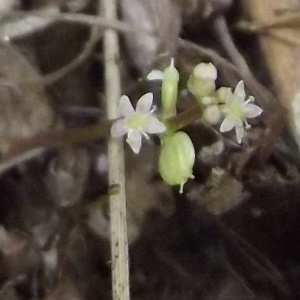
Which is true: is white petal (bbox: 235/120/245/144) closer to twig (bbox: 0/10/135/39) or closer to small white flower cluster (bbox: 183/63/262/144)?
small white flower cluster (bbox: 183/63/262/144)

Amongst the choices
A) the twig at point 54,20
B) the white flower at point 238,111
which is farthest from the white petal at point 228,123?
the twig at point 54,20

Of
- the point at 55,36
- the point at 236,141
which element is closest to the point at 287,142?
the point at 236,141

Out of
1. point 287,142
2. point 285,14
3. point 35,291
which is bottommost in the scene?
point 35,291

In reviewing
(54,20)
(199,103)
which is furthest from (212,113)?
(54,20)

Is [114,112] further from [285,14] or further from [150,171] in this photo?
[285,14]

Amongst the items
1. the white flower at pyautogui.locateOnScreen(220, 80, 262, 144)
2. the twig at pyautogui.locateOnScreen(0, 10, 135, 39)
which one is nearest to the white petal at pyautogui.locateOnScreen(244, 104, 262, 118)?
the white flower at pyautogui.locateOnScreen(220, 80, 262, 144)

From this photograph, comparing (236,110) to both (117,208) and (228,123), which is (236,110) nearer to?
(228,123)

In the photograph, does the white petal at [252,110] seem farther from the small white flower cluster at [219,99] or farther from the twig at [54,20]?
the twig at [54,20]
